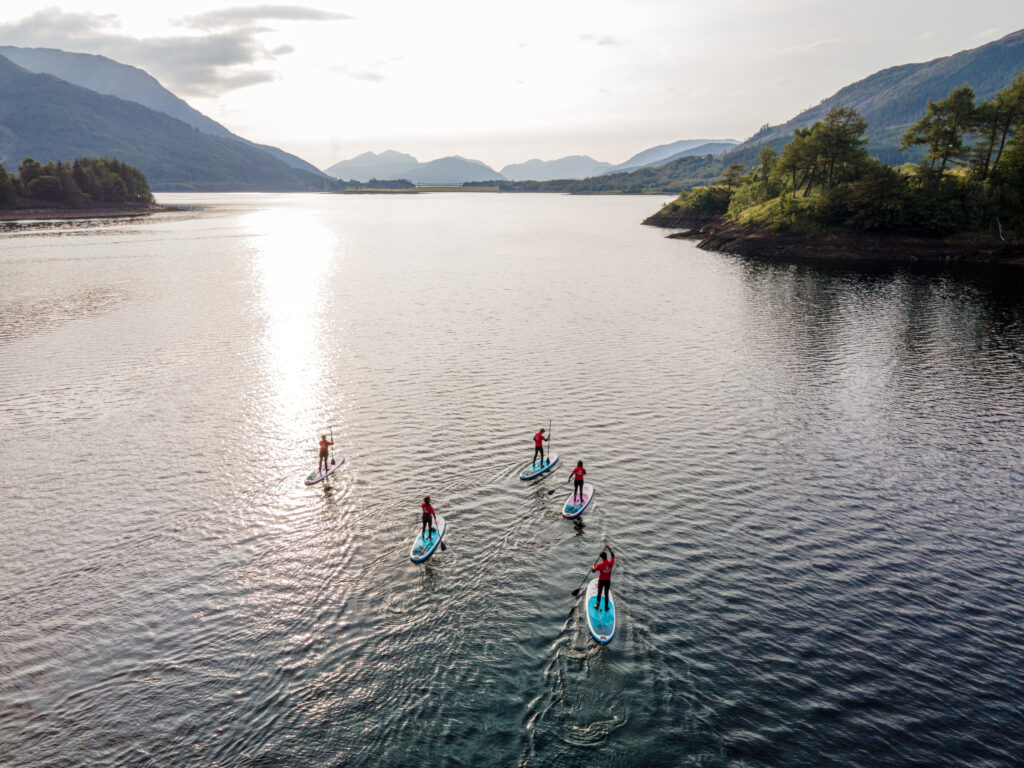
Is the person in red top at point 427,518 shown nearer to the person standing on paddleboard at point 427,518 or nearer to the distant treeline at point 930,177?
the person standing on paddleboard at point 427,518

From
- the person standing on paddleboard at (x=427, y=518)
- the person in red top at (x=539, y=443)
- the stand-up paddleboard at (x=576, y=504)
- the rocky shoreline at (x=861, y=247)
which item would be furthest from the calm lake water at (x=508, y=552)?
the rocky shoreline at (x=861, y=247)

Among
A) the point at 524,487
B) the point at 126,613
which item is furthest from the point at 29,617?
the point at 524,487

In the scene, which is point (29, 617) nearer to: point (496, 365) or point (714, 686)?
point (714, 686)

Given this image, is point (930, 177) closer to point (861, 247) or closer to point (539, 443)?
point (861, 247)

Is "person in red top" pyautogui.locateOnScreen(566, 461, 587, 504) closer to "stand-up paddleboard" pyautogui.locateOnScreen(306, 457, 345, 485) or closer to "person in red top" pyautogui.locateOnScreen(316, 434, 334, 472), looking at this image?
"person in red top" pyautogui.locateOnScreen(316, 434, 334, 472)

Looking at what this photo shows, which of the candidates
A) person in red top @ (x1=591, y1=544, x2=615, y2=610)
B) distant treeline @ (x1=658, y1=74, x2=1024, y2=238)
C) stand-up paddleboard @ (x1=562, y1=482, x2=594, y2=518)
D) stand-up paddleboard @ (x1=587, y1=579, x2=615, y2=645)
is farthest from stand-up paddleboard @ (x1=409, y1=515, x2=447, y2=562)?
distant treeline @ (x1=658, y1=74, x2=1024, y2=238)

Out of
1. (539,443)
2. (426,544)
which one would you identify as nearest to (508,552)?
(426,544)
